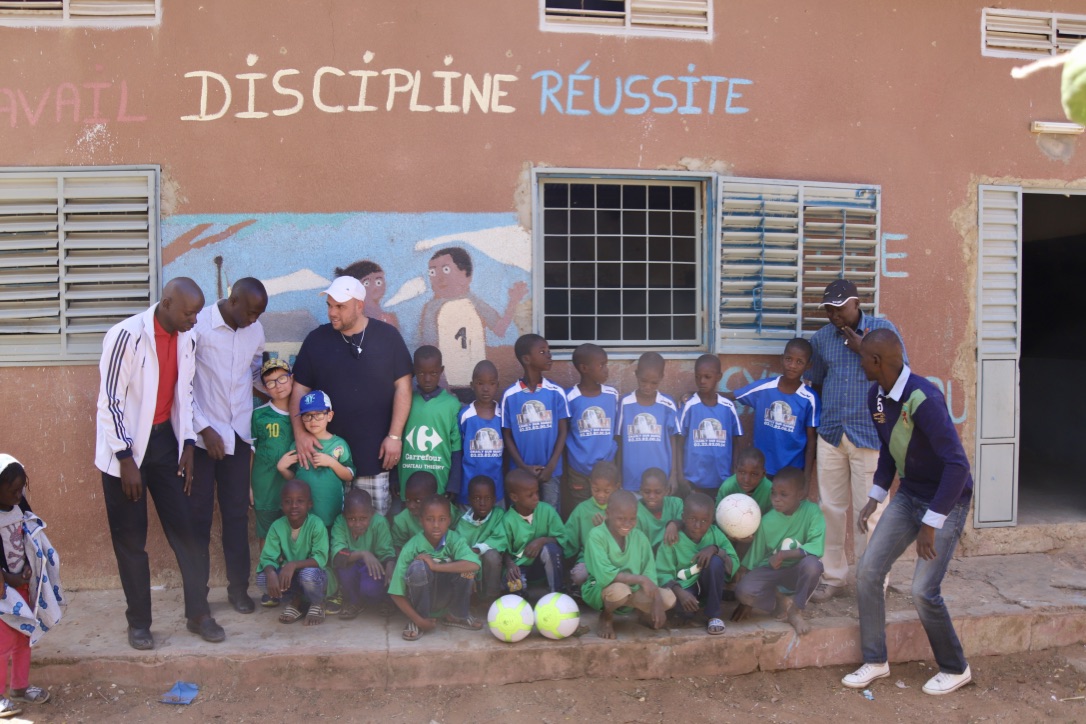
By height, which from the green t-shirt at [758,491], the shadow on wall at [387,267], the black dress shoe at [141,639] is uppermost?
the shadow on wall at [387,267]

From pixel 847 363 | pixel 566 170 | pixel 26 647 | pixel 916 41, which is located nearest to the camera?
pixel 26 647

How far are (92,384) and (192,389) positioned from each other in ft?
3.34

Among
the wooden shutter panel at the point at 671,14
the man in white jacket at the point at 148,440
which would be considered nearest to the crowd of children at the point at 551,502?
the man in white jacket at the point at 148,440

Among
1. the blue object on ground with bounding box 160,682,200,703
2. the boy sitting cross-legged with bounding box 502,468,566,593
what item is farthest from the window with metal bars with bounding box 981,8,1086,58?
the blue object on ground with bounding box 160,682,200,703

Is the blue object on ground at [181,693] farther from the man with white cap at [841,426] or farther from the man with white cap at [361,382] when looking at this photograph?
the man with white cap at [841,426]

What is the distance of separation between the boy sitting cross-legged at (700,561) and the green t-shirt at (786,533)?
0.14 meters

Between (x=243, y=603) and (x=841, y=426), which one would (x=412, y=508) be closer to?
(x=243, y=603)

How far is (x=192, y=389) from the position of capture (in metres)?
4.41

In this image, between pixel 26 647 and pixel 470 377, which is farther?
pixel 470 377

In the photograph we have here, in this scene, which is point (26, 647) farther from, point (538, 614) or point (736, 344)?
point (736, 344)

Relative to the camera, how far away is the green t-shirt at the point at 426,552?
435 cm

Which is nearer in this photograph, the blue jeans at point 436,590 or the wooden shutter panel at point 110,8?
the blue jeans at point 436,590

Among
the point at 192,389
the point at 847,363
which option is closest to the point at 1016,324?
the point at 847,363

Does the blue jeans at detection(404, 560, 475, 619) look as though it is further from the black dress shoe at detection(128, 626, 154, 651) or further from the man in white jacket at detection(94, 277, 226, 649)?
the black dress shoe at detection(128, 626, 154, 651)
